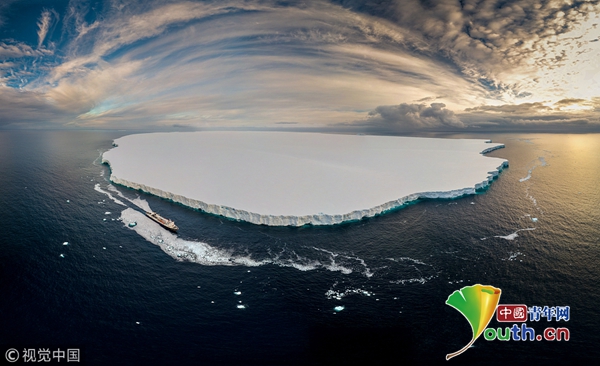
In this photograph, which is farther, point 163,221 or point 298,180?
point 298,180

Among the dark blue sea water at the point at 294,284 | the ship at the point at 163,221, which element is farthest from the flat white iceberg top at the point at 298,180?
the ship at the point at 163,221

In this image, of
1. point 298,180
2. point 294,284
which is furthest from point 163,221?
point 298,180

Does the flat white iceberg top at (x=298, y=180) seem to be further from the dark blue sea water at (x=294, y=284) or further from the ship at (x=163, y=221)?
the ship at (x=163, y=221)

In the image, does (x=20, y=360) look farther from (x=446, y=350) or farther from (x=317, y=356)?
(x=446, y=350)

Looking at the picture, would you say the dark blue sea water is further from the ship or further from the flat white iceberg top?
the flat white iceberg top

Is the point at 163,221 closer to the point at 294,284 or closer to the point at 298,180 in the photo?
the point at 294,284

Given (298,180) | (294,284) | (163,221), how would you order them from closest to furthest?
1. (294,284)
2. (163,221)
3. (298,180)

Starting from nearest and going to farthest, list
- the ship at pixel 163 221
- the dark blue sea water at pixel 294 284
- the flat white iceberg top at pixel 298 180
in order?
the dark blue sea water at pixel 294 284 < the ship at pixel 163 221 < the flat white iceberg top at pixel 298 180
